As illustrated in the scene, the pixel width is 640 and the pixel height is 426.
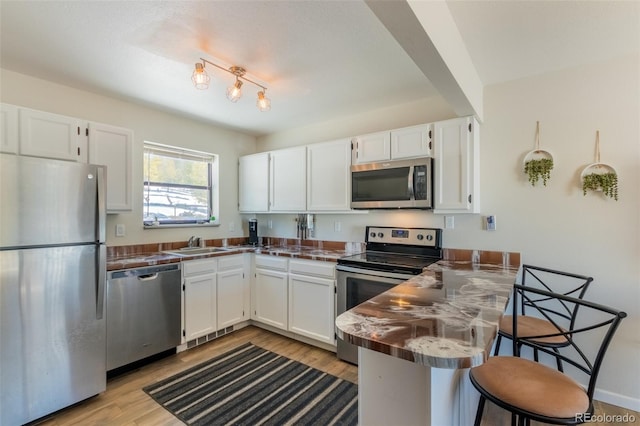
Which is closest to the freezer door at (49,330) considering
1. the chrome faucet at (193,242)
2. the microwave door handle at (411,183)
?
the chrome faucet at (193,242)

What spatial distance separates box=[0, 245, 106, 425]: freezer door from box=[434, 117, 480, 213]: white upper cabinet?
8.91 ft

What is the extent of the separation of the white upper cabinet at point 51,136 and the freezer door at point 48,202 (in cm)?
49

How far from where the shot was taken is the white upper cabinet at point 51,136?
219 cm

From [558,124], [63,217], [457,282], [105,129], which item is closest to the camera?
[457,282]

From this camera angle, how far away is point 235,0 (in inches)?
61.4

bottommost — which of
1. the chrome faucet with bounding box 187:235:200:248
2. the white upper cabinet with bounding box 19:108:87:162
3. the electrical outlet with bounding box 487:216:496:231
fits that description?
the chrome faucet with bounding box 187:235:200:248

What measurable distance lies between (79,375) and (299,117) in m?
3.04

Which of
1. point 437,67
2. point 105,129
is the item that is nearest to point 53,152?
point 105,129

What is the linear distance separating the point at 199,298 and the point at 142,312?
0.54m

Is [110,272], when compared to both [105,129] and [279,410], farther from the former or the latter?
[279,410]

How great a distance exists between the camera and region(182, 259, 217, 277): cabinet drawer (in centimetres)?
288

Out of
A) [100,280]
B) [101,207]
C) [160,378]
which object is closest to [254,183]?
[101,207]

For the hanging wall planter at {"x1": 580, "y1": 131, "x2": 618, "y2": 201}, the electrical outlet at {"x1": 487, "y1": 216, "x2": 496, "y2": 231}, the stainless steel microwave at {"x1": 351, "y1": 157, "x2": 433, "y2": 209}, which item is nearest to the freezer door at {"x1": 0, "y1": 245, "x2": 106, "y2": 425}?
the stainless steel microwave at {"x1": 351, "y1": 157, "x2": 433, "y2": 209}

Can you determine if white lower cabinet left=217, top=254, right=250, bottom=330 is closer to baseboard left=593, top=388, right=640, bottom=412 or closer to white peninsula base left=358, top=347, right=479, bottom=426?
white peninsula base left=358, top=347, right=479, bottom=426
